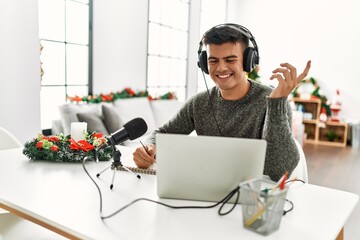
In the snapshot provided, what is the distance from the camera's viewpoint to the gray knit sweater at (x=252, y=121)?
118 cm

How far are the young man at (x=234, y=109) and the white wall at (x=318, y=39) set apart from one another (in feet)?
17.2

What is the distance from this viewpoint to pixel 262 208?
836 millimetres

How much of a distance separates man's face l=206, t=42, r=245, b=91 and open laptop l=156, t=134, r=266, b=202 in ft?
1.84

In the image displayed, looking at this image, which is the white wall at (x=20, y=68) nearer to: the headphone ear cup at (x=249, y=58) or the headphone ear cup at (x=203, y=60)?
the headphone ear cup at (x=203, y=60)

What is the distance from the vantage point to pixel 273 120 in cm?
116

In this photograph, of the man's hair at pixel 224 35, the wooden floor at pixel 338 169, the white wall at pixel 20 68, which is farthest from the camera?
the white wall at pixel 20 68

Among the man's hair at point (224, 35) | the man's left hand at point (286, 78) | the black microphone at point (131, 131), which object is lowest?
the black microphone at point (131, 131)

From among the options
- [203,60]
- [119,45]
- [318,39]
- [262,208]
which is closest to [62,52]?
[119,45]

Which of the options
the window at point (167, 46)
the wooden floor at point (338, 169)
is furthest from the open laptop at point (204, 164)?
the window at point (167, 46)

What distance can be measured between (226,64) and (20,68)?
2296 mm

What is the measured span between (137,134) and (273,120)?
0.47 m

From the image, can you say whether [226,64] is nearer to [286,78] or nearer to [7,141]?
[286,78]

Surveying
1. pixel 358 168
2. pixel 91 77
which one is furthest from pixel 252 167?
pixel 358 168

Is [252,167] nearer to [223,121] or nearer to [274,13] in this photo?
[223,121]
